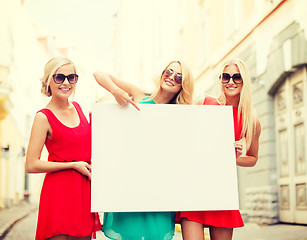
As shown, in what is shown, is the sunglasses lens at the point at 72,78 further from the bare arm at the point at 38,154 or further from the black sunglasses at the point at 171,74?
the black sunglasses at the point at 171,74

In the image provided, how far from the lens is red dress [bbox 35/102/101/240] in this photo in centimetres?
228

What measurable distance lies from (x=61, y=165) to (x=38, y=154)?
14 cm

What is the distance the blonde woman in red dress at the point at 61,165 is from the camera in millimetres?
2285

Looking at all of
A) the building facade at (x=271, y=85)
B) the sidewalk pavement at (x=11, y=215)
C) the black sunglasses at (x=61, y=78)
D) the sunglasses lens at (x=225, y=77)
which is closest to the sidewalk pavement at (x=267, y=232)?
the sidewalk pavement at (x=11, y=215)

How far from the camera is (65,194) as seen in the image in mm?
2303

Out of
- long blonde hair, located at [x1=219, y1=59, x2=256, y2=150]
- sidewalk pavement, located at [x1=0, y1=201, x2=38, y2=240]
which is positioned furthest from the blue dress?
sidewalk pavement, located at [x1=0, y1=201, x2=38, y2=240]

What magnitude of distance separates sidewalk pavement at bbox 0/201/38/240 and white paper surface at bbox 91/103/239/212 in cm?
610

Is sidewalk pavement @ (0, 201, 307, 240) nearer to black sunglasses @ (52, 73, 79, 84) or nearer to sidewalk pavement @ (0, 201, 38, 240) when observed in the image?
sidewalk pavement @ (0, 201, 38, 240)

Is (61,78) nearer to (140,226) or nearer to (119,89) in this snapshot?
(119,89)

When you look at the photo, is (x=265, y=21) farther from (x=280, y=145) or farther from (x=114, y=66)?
(x=114, y=66)

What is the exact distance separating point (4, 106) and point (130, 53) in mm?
13993

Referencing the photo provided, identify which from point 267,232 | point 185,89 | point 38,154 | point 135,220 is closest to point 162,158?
point 135,220

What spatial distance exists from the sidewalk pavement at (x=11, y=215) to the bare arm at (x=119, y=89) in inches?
233

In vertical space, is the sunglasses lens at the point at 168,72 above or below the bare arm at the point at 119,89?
above
